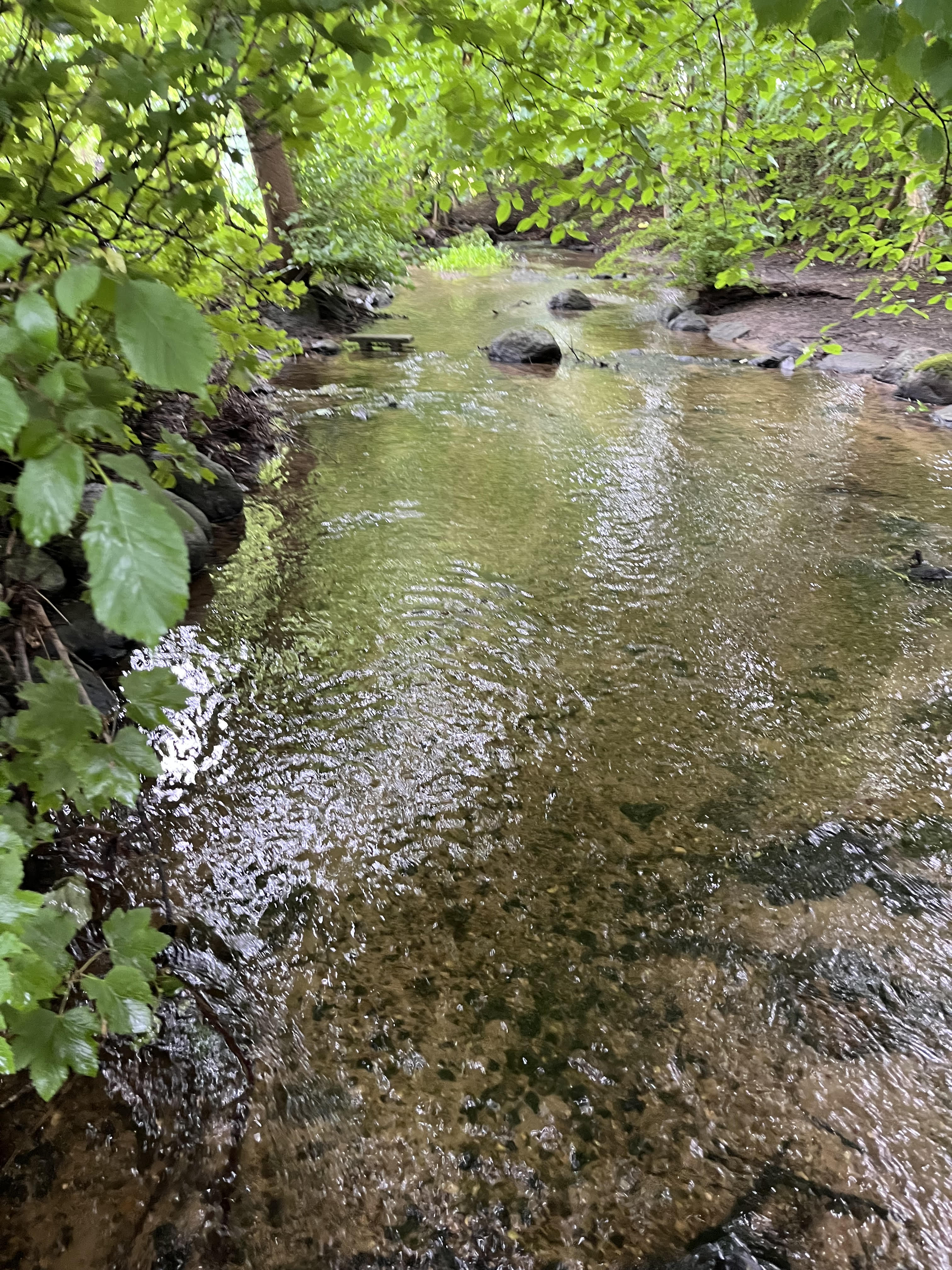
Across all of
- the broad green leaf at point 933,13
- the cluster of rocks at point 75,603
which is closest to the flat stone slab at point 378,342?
the cluster of rocks at point 75,603

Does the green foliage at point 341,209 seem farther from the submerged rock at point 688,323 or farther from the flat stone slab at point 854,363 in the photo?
the flat stone slab at point 854,363

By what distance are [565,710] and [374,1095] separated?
1788mm

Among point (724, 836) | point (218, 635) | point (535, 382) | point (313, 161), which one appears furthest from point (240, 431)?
point (313, 161)

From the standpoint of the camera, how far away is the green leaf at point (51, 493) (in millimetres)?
769

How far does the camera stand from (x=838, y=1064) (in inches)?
72.6

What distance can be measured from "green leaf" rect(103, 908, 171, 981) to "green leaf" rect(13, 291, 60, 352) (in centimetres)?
90

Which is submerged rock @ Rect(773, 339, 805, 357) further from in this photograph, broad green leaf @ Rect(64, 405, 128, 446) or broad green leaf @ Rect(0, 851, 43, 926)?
broad green leaf @ Rect(0, 851, 43, 926)

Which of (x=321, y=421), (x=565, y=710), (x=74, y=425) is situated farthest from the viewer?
(x=321, y=421)

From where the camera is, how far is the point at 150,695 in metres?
1.44

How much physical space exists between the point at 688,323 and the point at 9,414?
1519 centimetres

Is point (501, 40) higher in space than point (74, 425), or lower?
higher

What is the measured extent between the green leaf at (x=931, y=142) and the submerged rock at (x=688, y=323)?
44.7 ft

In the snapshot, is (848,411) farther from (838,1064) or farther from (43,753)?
(43,753)

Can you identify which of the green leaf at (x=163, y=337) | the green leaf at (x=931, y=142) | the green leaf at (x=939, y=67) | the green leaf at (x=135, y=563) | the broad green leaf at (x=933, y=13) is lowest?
the green leaf at (x=135, y=563)
